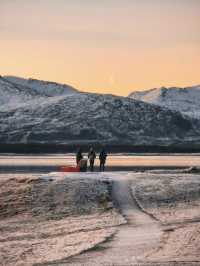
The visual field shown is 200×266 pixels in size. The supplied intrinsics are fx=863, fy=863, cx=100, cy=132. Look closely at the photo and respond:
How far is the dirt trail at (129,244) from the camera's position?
31641 mm

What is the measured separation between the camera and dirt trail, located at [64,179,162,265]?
31.6m

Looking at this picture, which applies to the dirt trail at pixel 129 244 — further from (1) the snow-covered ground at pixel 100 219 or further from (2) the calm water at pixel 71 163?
(2) the calm water at pixel 71 163

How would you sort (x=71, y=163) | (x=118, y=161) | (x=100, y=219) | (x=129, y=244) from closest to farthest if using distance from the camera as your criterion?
(x=129, y=244) → (x=100, y=219) → (x=71, y=163) → (x=118, y=161)

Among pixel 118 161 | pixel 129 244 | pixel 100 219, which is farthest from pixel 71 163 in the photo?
pixel 129 244

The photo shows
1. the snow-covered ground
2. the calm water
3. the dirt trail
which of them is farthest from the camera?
the calm water

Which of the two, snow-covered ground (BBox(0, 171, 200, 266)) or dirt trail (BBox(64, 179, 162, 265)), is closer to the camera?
dirt trail (BBox(64, 179, 162, 265))

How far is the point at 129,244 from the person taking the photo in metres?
35.4

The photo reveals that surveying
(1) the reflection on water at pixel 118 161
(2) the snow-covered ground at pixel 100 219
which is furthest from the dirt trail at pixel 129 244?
(1) the reflection on water at pixel 118 161

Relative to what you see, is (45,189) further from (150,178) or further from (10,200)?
(150,178)

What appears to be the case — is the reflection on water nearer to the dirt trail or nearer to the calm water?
the calm water

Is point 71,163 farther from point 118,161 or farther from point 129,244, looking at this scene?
point 129,244

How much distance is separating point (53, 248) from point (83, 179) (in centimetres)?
2134

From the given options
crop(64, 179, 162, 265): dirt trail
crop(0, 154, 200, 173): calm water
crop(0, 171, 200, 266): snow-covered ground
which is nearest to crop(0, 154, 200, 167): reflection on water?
crop(0, 154, 200, 173): calm water

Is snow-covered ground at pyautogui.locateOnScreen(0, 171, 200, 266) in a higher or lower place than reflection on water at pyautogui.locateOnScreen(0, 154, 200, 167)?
lower
